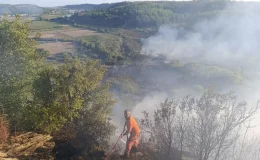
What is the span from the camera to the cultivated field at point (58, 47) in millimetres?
48575

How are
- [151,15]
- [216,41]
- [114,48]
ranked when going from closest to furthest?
[114,48] < [216,41] < [151,15]

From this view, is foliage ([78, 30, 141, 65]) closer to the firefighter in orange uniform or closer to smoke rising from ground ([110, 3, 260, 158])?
smoke rising from ground ([110, 3, 260, 158])

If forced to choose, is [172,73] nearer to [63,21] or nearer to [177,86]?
[177,86]

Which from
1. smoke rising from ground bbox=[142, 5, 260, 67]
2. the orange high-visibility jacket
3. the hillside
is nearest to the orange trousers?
the orange high-visibility jacket

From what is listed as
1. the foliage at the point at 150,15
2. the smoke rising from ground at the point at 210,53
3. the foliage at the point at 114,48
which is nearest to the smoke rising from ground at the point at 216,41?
the smoke rising from ground at the point at 210,53

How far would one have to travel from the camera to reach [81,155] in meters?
9.51

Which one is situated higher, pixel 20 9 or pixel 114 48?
pixel 20 9

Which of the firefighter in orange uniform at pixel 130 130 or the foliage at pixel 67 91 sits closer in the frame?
the firefighter in orange uniform at pixel 130 130

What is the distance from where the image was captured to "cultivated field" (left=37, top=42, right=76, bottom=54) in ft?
159

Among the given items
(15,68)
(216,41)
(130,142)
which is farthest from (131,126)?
(216,41)

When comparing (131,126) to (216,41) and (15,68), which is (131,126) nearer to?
(15,68)

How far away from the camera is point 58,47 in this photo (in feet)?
169

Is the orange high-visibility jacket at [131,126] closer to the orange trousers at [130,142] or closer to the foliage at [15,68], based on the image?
the orange trousers at [130,142]

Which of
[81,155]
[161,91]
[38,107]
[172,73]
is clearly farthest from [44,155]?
[172,73]
